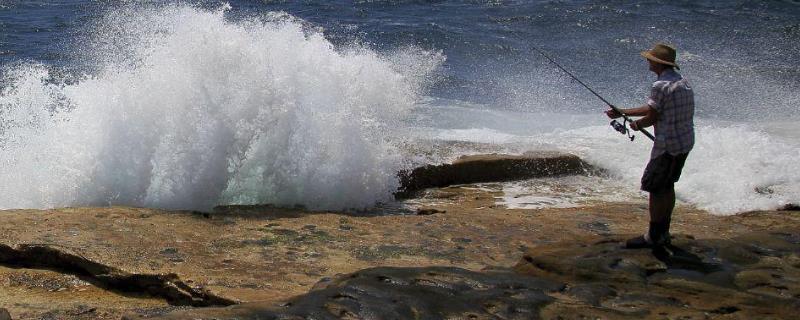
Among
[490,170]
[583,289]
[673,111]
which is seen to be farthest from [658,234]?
[490,170]

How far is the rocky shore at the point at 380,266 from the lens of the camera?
4523 millimetres

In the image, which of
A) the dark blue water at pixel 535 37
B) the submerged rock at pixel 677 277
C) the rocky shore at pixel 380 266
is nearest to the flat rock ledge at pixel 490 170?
the rocky shore at pixel 380 266

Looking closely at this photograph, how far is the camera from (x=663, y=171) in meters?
5.55

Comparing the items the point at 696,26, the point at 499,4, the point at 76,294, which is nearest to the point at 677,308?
the point at 76,294

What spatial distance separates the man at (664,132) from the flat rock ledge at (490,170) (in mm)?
2868

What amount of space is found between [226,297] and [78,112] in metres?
3.91

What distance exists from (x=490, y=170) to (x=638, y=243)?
331cm

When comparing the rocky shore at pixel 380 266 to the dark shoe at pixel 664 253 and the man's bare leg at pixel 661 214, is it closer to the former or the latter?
the dark shoe at pixel 664 253

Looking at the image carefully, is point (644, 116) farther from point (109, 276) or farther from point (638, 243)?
point (109, 276)

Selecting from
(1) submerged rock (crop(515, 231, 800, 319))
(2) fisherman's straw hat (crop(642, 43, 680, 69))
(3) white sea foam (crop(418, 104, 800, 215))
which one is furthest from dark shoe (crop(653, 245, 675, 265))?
(3) white sea foam (crop(418, 104, 800, 215))

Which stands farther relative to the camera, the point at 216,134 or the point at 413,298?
the point at 216,134

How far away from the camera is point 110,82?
8633 mm

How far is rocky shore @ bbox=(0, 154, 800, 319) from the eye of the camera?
452cm

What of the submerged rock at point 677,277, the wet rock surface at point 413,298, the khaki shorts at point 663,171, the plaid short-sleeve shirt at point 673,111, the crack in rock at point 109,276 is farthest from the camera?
the khaki shorts at point 663,171
